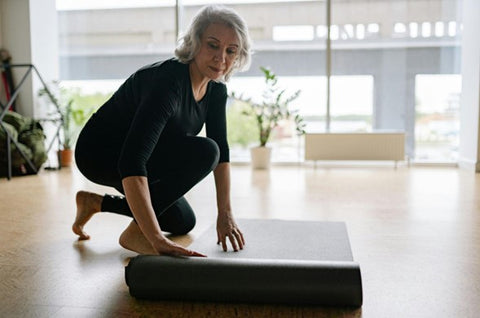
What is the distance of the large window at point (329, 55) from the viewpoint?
5555 mm

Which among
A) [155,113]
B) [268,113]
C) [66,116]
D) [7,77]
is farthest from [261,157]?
[155,113]

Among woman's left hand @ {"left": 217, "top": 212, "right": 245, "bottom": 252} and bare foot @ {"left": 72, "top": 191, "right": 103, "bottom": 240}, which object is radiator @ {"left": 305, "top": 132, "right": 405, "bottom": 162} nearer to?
bare foot @ {"left": 72, "top": 191, "right": 103, "bottom": 240}

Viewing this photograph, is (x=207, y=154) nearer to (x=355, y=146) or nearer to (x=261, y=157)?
(x=261, y=157)

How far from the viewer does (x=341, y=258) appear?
1753 millimetres

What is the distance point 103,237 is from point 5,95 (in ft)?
13.4

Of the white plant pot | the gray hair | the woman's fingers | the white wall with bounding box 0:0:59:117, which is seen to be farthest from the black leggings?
the white wall with bounding box 0:0:59:117

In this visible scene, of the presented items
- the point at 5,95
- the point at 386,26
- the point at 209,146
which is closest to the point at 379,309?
the point at 209,146

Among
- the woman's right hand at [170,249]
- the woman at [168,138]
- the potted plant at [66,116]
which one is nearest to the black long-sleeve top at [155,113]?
the woman at [168,138]

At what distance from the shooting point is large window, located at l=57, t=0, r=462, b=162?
219 inches

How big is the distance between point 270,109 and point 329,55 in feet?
3.12

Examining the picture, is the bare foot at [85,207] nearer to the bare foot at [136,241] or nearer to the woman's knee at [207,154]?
the bare foot at [136,241]

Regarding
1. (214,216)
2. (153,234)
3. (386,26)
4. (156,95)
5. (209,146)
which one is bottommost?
(214,216)

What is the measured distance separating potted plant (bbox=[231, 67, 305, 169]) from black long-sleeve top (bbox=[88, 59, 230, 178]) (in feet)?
11.3

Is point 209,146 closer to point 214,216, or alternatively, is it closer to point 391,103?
point 214,216
